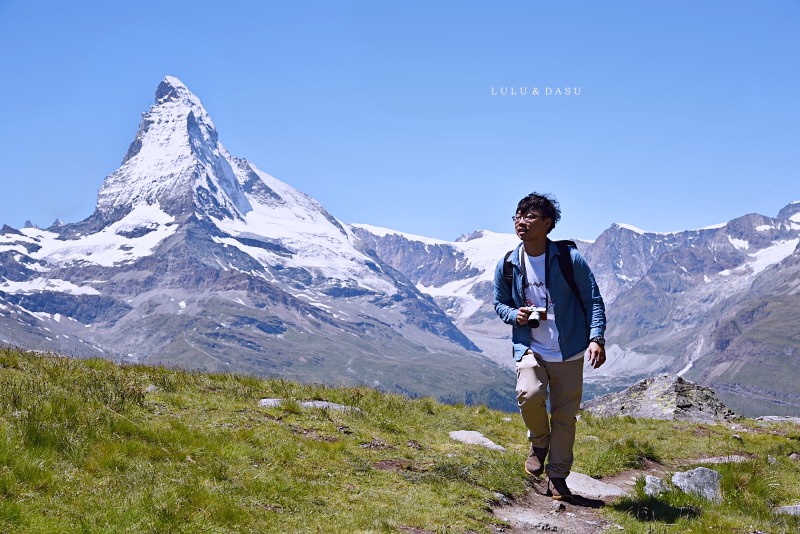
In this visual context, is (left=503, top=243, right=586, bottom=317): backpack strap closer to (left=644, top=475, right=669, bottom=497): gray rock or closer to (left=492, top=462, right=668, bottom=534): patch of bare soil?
(left=492, top=462, right=668, bottom=534): patch of bare soil

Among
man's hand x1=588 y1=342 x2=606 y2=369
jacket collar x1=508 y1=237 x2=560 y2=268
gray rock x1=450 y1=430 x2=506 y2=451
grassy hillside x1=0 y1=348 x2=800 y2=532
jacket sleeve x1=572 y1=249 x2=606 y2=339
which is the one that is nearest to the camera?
grassy hillside x1=0 y1=348 x2=800 y2=532

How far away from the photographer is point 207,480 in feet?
29.3

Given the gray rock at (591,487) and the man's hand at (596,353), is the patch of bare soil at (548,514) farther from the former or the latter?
the man's hand at (596,353)

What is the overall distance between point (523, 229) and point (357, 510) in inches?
203

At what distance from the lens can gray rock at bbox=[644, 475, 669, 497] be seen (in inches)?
444

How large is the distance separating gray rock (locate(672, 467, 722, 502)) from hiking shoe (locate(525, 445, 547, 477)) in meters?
2.70

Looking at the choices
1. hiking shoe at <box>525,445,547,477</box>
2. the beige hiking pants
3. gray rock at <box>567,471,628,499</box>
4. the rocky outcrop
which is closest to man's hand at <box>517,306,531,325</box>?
the beige hiking pants

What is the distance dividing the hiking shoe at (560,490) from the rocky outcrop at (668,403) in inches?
567

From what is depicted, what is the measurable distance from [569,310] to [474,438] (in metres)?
6.21

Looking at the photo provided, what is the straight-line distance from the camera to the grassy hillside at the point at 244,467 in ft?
25.2

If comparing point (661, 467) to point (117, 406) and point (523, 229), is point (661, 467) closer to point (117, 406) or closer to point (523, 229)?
point (523, 229)

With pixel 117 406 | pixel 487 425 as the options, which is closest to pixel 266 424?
pixel 117 406

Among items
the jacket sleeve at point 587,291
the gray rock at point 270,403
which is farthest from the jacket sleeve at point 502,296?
the gray rock at point 270,403

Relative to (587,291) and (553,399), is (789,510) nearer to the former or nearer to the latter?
(553,399)
